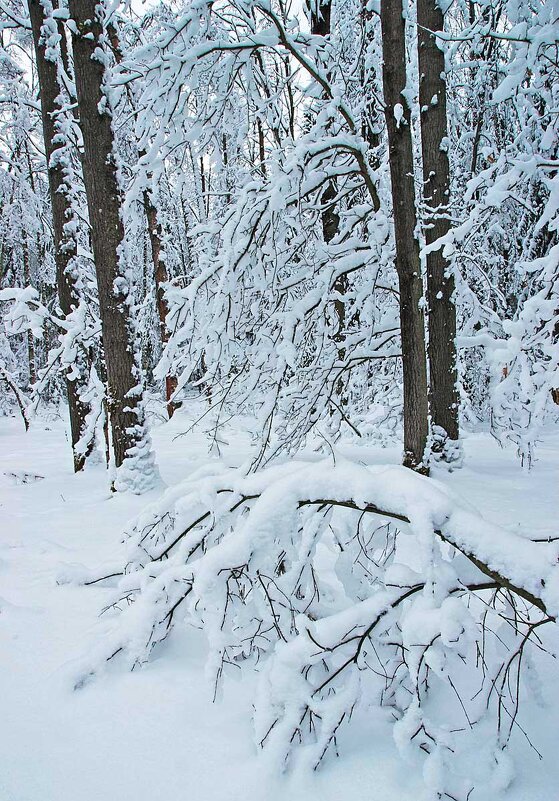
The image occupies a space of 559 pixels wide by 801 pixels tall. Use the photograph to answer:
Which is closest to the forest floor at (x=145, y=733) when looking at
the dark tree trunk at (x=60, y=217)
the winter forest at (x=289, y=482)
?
the winter forest at (x=289, y=482)

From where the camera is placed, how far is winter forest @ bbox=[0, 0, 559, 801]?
5.22ft

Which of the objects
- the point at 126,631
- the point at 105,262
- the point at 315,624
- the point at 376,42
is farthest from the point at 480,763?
the point at 376,42

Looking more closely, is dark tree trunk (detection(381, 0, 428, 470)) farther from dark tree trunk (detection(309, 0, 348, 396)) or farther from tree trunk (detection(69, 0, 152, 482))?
tree trunk (detection(69, 0, 152, 482))

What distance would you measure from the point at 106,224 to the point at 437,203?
350cm

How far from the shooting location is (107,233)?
16.9 ft

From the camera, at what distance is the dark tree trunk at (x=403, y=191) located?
385 centimetres

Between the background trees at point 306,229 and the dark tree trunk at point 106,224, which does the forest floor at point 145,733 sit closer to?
the background trees at point 306,229

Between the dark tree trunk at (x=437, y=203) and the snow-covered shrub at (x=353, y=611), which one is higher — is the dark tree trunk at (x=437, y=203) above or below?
above

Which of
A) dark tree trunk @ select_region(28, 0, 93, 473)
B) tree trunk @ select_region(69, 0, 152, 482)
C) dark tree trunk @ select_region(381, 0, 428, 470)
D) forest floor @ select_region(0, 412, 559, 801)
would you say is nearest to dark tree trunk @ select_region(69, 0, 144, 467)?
tree trunk @ select_region(69, 0, 152, 482)

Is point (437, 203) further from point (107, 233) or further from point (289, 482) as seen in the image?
point (289, 482)

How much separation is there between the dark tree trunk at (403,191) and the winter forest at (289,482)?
0.07 ft

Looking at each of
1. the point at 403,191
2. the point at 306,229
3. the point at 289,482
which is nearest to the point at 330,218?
the point at 306,229

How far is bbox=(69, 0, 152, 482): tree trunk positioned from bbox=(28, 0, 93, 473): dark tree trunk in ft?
5.60

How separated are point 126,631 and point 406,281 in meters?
3.13
